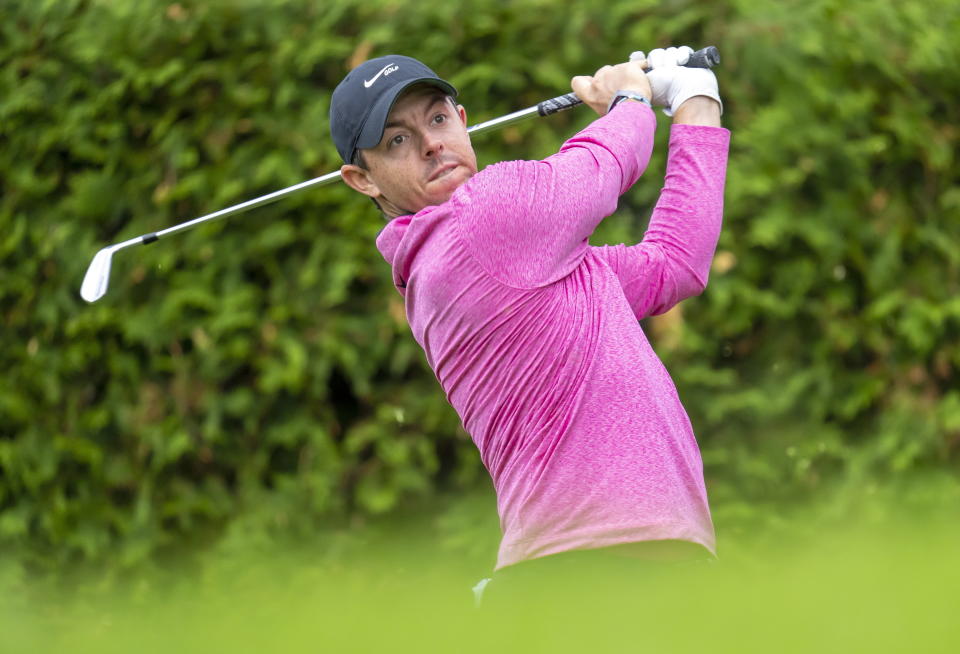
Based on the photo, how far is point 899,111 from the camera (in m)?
4.97

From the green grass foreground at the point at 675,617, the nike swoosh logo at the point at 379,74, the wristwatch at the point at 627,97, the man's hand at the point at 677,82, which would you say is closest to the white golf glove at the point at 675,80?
the man's hand at the point at 677,82

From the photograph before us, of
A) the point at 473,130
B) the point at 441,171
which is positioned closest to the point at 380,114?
the point at 441,171

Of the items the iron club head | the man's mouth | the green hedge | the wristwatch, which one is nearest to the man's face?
the man's mouth

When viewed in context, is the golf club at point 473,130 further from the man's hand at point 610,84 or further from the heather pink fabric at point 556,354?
the heather pink fabric at point 556,354

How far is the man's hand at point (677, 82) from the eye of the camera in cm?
271

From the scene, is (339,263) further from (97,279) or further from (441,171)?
(441,171)

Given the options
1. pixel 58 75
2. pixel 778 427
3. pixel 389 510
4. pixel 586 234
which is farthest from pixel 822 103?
pixel 58 75

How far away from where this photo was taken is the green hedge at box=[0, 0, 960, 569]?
4.97 metres

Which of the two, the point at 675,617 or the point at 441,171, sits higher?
the point at 441,171

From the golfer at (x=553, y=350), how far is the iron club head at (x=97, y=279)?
1.85 meters

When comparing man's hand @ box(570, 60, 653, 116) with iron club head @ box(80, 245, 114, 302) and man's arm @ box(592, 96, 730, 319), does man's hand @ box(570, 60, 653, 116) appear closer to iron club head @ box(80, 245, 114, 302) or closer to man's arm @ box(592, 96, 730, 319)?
man's arm @ box(592, 96, 730, 319)

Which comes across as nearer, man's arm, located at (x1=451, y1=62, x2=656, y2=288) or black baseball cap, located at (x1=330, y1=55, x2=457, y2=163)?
man's arm, located at (x1=451, y1=62, x2=656, y2=288)

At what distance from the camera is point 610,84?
8.99ft

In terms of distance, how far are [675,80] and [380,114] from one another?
2.07 ft
